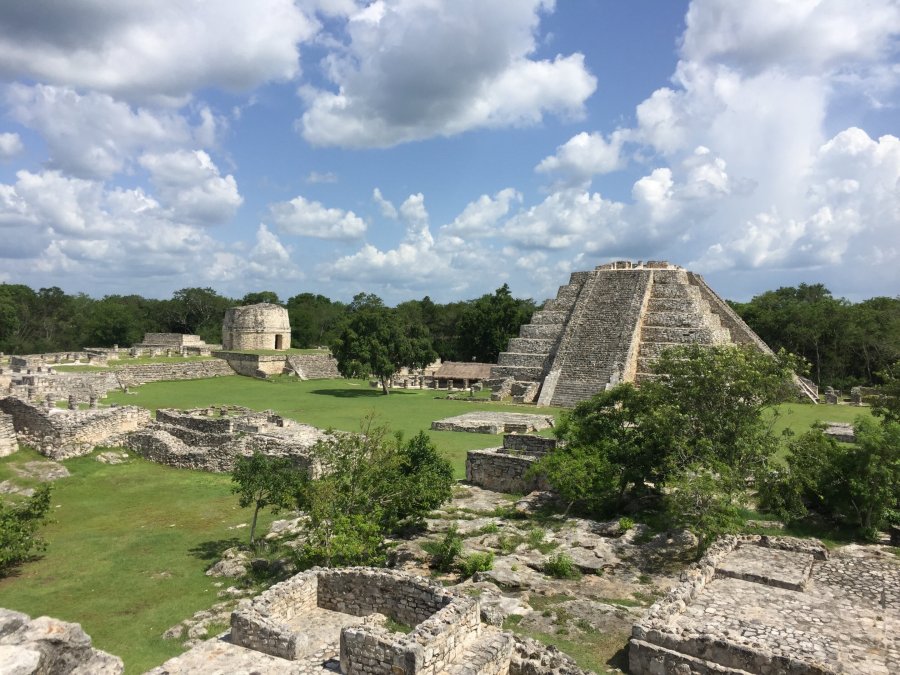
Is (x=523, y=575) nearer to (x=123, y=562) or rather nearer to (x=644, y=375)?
(x=123, y=562)

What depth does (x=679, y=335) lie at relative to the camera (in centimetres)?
3828

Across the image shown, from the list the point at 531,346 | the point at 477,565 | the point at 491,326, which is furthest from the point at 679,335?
the point at 477,565

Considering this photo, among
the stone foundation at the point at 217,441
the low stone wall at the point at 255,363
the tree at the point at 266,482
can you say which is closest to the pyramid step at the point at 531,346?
the low stone wall at the point at 255,363

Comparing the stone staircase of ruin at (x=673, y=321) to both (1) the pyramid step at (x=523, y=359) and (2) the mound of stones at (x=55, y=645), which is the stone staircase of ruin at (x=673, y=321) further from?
(2) the mound of stones at (x=55, y=645)

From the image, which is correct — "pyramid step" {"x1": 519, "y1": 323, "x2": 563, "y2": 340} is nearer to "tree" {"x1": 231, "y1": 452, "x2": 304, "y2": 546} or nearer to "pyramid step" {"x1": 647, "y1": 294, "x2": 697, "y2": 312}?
"pyramid step" {"x1": 647, "y1": 294, "x2": 697, "y2": 312}

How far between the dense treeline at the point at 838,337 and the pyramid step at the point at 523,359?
21454 millimetres

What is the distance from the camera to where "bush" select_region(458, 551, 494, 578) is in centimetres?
1109

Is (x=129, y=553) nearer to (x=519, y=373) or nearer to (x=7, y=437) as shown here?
(x=7, y=437)

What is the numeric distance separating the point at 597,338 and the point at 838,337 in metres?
21.9

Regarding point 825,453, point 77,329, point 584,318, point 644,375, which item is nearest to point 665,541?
point 825,453

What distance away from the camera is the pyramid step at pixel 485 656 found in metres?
6.84

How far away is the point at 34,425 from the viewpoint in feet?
69.0

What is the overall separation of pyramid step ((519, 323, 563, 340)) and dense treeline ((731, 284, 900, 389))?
64.9 feet

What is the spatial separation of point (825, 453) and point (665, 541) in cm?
458
